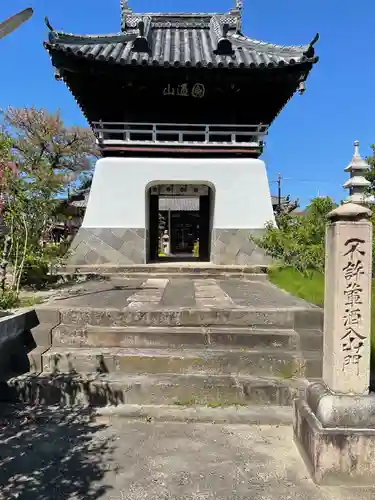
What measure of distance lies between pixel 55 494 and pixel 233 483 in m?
1.13

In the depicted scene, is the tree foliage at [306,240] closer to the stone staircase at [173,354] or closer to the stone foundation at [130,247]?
the stone staircase at [173,354]

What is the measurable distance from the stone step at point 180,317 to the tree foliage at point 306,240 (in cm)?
213

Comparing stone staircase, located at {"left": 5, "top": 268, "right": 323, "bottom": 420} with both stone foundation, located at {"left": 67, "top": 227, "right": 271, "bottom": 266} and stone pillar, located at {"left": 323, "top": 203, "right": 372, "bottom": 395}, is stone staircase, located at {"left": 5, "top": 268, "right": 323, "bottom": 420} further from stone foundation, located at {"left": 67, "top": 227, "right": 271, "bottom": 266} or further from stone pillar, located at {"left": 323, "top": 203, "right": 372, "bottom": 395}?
stone foundation, located at {"left": 67, "top": 227, "right": 271, "bottom": 266}

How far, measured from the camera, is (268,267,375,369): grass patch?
16.7 feet

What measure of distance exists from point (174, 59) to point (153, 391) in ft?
27.6

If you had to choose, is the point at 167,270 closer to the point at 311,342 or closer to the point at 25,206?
the point at 25,206

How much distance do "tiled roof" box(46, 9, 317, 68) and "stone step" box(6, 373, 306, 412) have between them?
7545mm

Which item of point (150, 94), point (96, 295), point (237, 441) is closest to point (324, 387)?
point (237, 441)

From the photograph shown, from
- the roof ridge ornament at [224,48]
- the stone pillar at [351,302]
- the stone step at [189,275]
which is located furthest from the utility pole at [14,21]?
the roof ridge ornament at [224,48]

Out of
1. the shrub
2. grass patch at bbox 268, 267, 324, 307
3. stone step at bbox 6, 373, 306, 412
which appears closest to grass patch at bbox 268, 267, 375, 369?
grass patch at bbox 268, 267, 324, 307

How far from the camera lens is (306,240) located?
689cm

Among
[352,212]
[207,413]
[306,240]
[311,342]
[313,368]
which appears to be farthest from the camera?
[306,240]

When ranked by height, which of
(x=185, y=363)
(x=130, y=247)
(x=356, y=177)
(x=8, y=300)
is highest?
(x=356, y=177)

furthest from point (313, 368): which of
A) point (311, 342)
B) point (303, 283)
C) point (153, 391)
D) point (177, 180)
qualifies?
point (177, 180)
